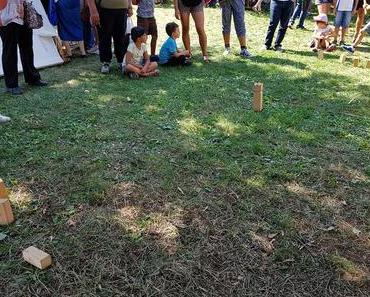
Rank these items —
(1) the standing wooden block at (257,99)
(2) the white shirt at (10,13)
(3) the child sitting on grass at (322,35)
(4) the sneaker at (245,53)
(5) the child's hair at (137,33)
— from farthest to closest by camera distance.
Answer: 1. (3) the child sitting on grass at (322,35)
2. (4) the sneaker at (245,53)
3. (5) the child's hair at (137,33)
4. (2) the white shirt at (10,13)
5. (1) the standing wooden block at (257,99)

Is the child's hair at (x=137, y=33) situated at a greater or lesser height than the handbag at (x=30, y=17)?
lesser

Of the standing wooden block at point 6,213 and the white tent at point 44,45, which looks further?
the white tent at point 44,45

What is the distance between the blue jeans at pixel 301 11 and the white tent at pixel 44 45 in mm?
6597

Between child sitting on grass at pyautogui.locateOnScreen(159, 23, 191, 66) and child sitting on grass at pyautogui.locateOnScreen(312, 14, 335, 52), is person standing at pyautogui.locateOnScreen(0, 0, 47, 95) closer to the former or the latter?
child sitting on grass at pyautogui.locateOnScreen(159, 23, 191, 66)

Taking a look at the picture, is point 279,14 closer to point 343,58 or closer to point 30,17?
point 343,58

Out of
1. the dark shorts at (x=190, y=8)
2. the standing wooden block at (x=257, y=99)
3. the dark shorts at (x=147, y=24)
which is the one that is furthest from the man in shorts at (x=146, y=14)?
the standing wooden block at (x=257, y=99)

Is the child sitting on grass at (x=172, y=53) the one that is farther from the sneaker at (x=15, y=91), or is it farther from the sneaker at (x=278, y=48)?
the sneaker at (x=15, y=91)

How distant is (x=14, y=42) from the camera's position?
551 cm

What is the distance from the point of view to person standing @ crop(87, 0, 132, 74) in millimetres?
6176

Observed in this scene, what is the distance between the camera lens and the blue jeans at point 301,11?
10.9 m

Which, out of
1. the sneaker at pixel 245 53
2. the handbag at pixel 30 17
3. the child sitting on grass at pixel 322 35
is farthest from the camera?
the child sitting on grass at pixel 322 35

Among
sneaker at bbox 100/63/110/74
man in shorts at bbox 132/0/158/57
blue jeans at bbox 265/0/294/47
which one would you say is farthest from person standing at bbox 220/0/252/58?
sneaker at bbox 100/63/110/74

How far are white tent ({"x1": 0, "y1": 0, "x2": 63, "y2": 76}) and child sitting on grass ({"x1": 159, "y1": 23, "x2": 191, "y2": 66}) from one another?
1.88 m

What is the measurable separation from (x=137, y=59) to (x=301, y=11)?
6510 millimetres
